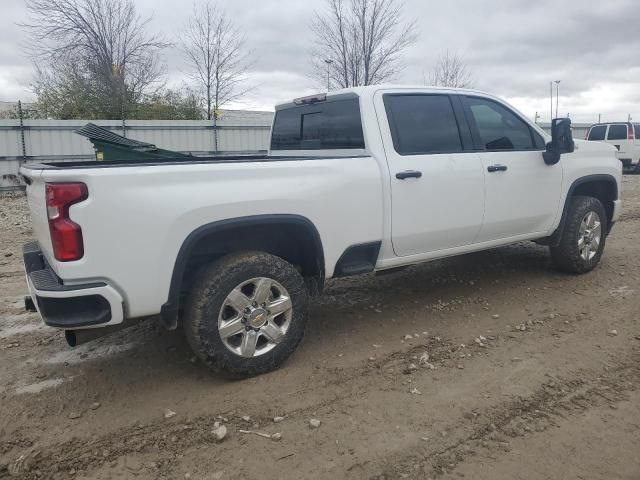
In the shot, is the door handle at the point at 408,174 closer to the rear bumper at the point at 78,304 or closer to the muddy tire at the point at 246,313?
the muddy tire at the point at 246,313

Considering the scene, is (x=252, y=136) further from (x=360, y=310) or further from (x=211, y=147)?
(x=360, y=310)

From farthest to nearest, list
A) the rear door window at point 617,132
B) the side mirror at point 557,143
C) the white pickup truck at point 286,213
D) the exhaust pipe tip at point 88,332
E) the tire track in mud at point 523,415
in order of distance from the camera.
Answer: the rear door window at point 617,132 → the side mirror at point 557,143 → the exhaust pipe tip at point 88,332 → the white pickup truck at point 286,213 → the tire track in mud at point 523,415

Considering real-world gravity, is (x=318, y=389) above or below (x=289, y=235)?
below

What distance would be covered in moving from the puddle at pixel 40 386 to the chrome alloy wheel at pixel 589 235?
498 centimetres

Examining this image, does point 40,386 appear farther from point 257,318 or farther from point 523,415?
point 523,415

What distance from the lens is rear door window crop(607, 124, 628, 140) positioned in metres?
19.6

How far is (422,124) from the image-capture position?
439 cm

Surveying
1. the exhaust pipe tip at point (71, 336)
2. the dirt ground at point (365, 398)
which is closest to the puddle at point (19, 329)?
the dirt ground at point (365, 398)

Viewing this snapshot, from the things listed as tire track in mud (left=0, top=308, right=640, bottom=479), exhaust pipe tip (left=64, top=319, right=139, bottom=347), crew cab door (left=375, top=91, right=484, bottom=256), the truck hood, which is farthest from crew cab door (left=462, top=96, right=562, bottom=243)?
exhaust pipe tip (left=64, top=319, right=139, bottom=347)

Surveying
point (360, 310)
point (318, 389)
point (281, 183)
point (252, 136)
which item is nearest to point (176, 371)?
point (318, 389)

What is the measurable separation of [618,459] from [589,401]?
58 cm

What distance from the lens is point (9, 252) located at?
24.2 feet

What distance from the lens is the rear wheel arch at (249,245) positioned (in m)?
3.19

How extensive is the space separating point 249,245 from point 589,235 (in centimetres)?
393
